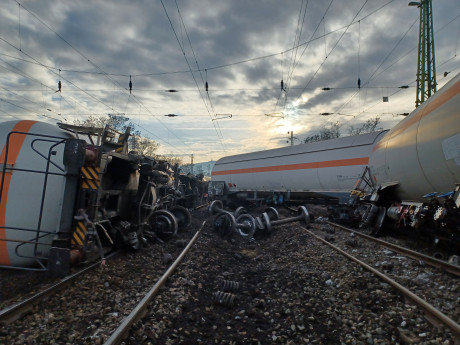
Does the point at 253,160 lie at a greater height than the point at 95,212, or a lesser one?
greater

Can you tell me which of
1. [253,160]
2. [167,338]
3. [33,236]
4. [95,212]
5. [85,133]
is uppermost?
[253,160]

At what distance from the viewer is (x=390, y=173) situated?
9039 millimetres

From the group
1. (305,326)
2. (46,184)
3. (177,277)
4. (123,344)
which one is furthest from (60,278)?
(305,326)

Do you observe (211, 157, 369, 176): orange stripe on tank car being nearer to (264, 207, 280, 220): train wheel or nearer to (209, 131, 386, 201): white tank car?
(209, 131, 386, 201): white tank car

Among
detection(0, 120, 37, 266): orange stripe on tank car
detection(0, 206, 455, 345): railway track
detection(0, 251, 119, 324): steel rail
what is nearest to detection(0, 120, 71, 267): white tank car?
detection(0, 120, 37, 266): orange stripe on tank car

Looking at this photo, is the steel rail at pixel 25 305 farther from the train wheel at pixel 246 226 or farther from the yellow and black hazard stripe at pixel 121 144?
the train wheel at pixel 246 226

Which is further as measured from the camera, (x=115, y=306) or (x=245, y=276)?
(x=245, y=276)

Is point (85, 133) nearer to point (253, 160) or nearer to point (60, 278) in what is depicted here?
point (60, 278)

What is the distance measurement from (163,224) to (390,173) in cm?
716

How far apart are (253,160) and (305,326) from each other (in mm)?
19563

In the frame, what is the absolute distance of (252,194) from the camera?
22938 mm

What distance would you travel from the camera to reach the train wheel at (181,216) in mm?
11930

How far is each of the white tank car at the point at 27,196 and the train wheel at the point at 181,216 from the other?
21.8 feet

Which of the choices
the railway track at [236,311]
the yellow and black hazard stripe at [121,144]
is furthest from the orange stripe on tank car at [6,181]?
the yellow and black hazard stripe at [121,144]
